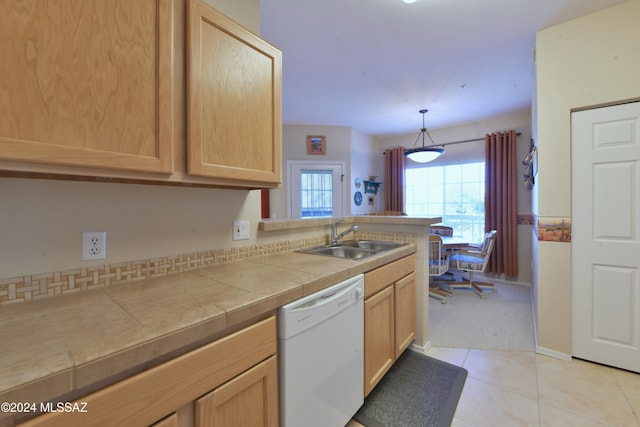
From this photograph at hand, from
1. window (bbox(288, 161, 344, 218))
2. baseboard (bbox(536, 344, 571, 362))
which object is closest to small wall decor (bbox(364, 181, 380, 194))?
window (bbox(288, 161, 344, 218))

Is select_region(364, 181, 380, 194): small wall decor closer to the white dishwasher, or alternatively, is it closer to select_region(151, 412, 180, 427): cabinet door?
the white dishwasher

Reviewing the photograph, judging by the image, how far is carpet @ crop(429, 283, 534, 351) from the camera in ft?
7.73

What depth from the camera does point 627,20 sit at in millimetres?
1863

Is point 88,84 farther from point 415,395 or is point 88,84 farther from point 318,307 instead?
point 415,395

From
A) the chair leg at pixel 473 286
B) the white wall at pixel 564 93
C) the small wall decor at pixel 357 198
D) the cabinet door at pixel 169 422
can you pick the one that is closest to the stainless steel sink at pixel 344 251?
the cabinet door at pixel 169 422

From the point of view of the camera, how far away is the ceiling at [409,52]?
196 cm

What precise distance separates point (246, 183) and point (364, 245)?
129 centimetres

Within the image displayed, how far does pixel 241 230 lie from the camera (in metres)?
1.60

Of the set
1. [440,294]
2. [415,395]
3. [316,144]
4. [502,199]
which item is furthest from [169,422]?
[502,199]

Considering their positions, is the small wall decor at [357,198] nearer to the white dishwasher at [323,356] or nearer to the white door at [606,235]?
the white door at [606,235]

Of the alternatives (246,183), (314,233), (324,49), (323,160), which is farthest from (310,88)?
(246,183)

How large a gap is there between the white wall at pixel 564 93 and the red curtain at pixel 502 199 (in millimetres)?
2175

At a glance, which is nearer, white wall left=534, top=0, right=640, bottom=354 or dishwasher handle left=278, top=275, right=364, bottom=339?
dishwasher handle left=278, top=275, right=364, bottom=339

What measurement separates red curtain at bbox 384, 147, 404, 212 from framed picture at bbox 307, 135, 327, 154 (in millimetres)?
1424
